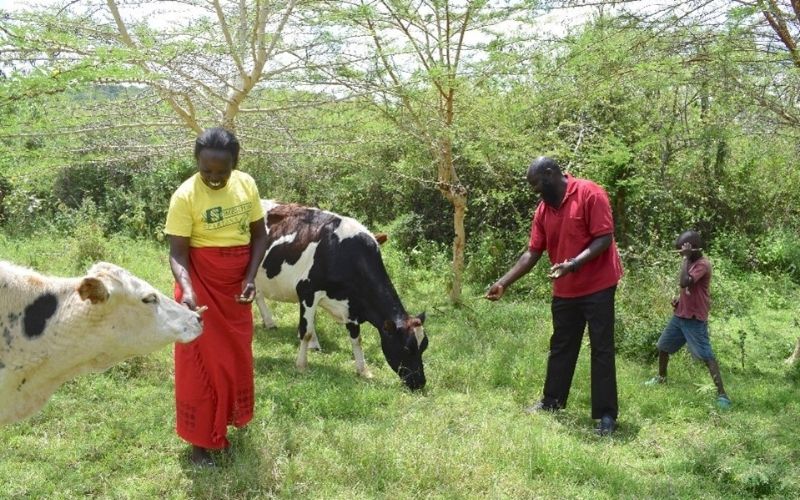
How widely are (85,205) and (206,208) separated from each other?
9.25 metres

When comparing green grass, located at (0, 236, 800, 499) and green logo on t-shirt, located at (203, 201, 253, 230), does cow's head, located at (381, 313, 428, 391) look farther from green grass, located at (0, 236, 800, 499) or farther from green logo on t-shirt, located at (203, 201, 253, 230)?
green logo on t-shirt, located at (203, 201, 253, 230)

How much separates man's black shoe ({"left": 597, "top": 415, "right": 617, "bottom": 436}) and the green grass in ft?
0.21

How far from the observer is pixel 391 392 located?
5.40 m

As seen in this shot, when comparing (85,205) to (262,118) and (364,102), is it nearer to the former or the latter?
(262,118)

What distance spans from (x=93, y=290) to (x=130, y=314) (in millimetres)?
269

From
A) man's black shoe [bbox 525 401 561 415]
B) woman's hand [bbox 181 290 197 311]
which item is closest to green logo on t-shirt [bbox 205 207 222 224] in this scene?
woman's hand [bbox 181 290 197 311]

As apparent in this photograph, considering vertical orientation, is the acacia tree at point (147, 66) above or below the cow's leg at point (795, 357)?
above

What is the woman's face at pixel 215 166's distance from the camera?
3.63m

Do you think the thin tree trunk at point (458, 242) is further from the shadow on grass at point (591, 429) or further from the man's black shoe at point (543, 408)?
the shadow on grass at point (591, 429)

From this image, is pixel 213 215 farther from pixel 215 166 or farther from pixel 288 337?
pixel 288 337

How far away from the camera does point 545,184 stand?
466 cm

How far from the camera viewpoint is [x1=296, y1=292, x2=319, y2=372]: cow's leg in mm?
6090

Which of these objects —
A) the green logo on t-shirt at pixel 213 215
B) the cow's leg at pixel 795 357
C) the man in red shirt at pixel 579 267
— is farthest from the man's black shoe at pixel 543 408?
the cow's leg at pixel 795 357

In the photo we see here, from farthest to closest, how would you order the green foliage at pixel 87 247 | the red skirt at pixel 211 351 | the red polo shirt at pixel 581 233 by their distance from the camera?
the green foliage at pixel 87 247
the red polo shirt at pixel 581 233
the red skirt at pixel 211 351
